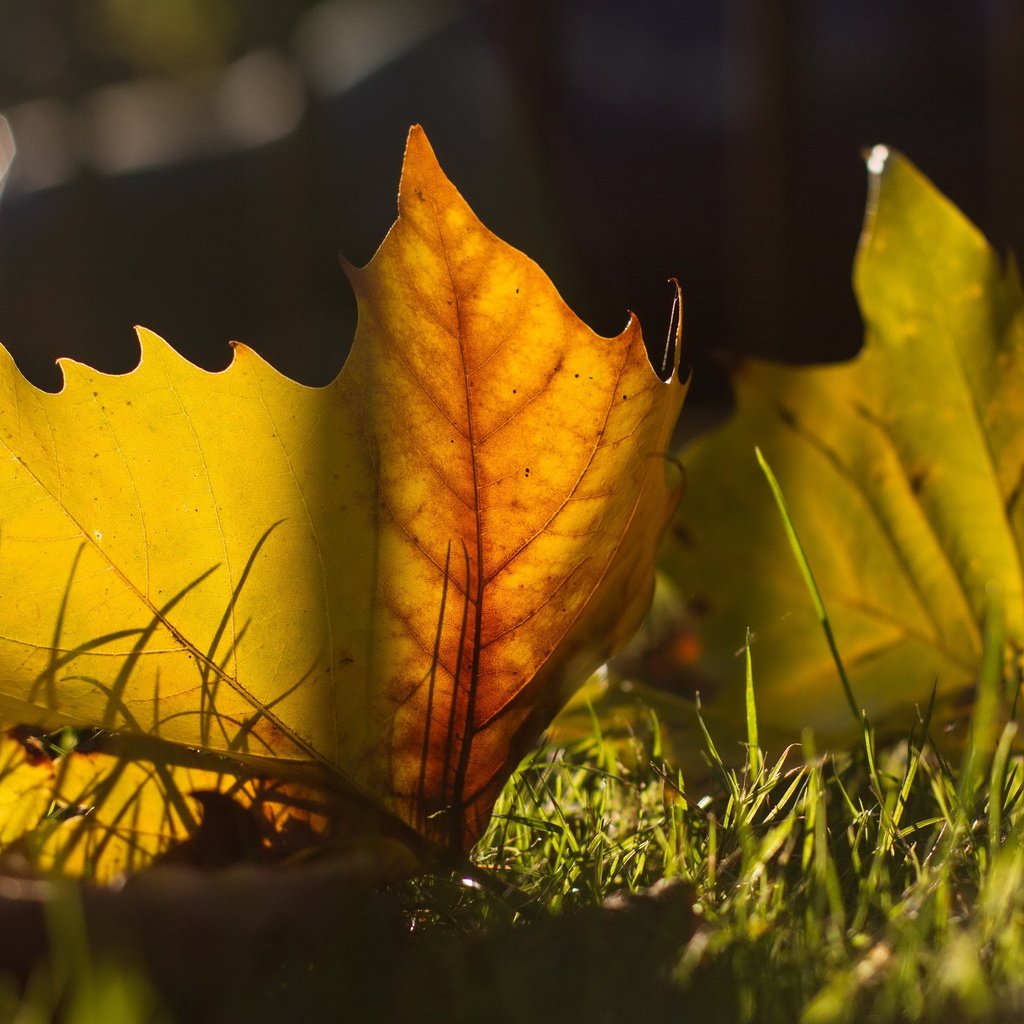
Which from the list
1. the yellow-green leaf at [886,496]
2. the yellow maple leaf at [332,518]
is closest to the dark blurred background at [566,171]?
the yellow-green leaf at [886,496]

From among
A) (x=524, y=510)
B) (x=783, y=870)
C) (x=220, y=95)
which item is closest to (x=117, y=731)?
(x=524, y=510)

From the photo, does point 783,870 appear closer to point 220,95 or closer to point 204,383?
point 204,383

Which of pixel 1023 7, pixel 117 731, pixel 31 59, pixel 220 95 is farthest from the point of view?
pixel 31 59

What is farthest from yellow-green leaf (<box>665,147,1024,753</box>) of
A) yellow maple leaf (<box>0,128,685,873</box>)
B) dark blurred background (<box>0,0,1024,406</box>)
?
dark blurred background (<box>0,0,1024,406</box>)

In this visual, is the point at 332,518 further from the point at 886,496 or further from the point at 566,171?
the point at 566,171

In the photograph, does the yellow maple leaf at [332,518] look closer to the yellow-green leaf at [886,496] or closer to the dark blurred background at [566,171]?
the yellow-green leaf at [886,496]

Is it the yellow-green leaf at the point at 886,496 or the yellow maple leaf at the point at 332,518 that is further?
the yellow-green leaf at the point at 886,496

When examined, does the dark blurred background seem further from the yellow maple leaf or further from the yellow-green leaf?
the yellow maple leaf
